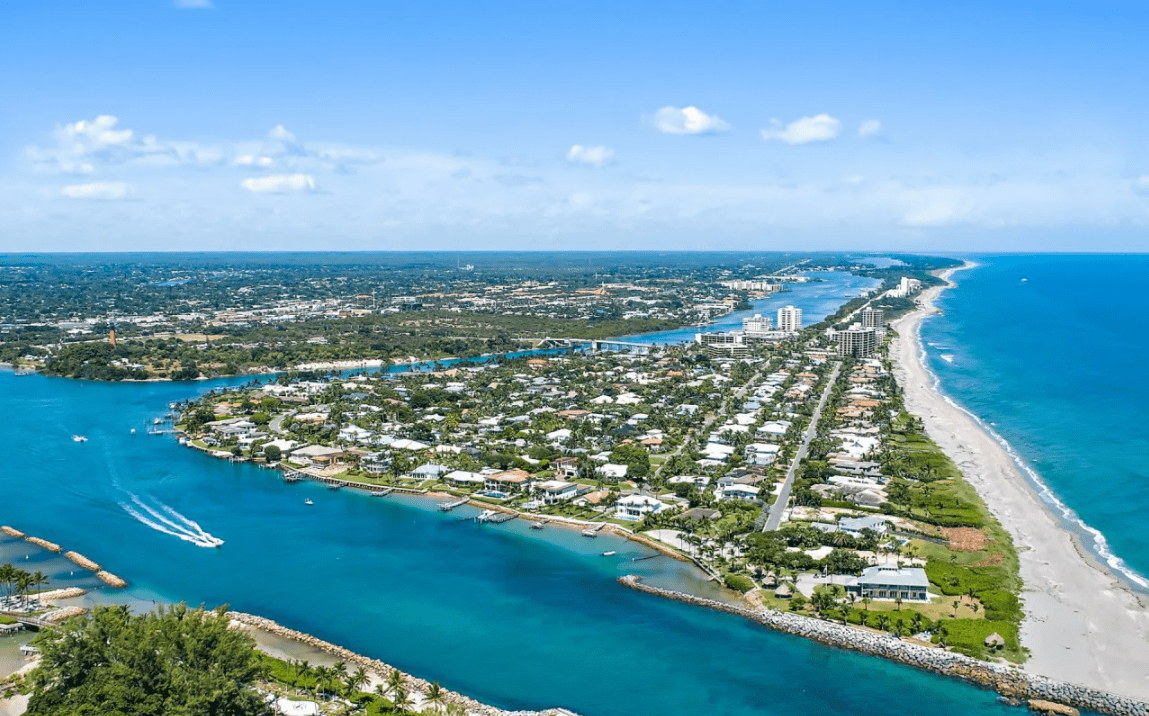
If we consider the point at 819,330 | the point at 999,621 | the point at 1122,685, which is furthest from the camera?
the point at 819,330

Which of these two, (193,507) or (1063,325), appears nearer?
(193,507)

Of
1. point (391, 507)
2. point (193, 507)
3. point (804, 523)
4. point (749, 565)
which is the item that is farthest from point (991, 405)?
point (193, 507)

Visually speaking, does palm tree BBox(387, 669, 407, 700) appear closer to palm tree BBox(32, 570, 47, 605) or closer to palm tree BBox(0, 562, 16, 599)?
palm tree BBox(32, 570, 47, 605)

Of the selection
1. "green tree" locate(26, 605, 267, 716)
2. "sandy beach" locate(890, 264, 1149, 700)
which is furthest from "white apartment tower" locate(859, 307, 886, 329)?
"green tree" locate(26, 605, 267, 716)

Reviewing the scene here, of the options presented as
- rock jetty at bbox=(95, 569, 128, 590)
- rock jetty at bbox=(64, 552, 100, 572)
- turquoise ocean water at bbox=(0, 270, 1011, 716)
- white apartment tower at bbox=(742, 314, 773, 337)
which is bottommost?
turquoise ocean water at bbox=(0, 270, 1011, 716)

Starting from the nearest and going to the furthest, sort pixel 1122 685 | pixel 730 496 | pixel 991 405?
pixel 1122 685
pixel 730 496
pixel 991 405

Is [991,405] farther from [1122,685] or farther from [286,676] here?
[286,676]
